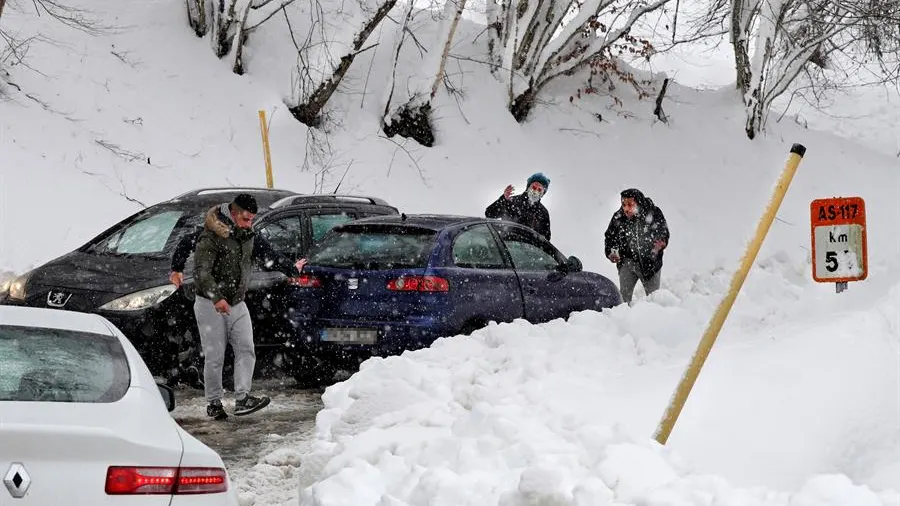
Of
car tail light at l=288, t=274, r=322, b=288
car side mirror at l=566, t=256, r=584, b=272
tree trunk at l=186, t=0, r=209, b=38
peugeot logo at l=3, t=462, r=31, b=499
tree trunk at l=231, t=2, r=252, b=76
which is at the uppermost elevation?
tree trunk at l=186, t=0, r=209, b=38

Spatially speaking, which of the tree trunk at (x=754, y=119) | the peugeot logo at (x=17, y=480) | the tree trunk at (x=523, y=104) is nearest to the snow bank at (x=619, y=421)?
the peugeot logo at (x=17, y=480)

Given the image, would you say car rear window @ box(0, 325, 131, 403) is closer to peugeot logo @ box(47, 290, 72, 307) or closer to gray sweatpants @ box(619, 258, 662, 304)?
peugeot logo @ box(47, 290, 72, 307)

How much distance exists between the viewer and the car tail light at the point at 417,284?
9500 mm

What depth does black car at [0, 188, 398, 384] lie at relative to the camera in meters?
9.46

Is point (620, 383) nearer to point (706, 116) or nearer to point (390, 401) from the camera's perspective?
point (390, 401)

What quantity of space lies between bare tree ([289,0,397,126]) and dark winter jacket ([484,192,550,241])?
7.49 m

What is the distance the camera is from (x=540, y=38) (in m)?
23.0

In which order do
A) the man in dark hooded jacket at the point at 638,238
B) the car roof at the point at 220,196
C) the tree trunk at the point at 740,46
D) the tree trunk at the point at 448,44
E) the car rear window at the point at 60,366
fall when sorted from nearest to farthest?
the car rear window at the point at 60,366 → the car roof at the point at 220,196 → the man in dark hooded jacket at the point at 638,238 → the tree trunk at the point at 448,44 → the tree trunk at the point at 740,46

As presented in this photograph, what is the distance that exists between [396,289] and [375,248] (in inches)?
20.1

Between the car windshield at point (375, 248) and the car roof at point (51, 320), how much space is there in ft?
15.4

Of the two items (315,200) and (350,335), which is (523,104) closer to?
(315,200)

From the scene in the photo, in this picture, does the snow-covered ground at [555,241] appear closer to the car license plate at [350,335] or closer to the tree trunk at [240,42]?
the tree trunk at [240,42]

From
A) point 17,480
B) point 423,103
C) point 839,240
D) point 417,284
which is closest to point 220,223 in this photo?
point 417,284

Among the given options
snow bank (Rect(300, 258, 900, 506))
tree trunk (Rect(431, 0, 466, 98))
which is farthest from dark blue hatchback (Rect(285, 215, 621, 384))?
tree trunk (Rect(431, 0, 466, 98))
